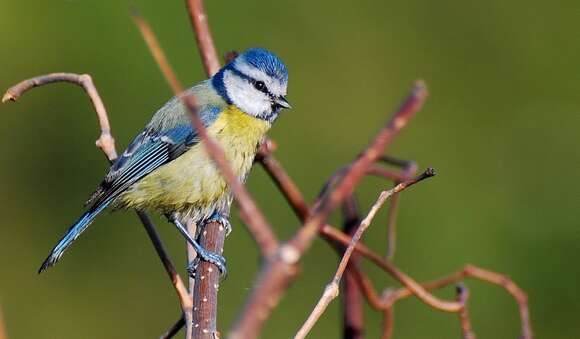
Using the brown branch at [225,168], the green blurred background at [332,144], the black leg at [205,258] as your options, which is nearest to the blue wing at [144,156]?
the black leg at [205,258]

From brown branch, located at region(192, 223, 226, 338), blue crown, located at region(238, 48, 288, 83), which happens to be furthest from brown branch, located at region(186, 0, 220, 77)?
brown branch, located at region(192, 223, 226, 338)

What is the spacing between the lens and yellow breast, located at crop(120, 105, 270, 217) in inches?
81.7

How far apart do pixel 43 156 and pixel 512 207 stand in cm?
168

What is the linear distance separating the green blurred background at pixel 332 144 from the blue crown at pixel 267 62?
0.74 m

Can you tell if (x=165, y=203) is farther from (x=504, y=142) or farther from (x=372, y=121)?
(x=504, y=142)

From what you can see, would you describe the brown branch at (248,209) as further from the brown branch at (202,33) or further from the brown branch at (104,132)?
the brown branch at (202,33)

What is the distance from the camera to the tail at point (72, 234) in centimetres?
181

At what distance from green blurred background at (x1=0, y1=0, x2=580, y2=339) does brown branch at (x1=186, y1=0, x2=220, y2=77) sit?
1.10 metres

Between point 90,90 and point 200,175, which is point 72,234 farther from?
point 90,90

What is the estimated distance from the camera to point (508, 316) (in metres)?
2.62

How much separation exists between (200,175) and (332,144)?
0.98 metres

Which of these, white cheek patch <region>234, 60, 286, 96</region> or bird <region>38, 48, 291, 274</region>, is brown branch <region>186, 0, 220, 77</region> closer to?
bird <region>38, 48, 291, 274</region>

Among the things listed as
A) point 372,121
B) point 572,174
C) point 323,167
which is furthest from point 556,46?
point 323,167

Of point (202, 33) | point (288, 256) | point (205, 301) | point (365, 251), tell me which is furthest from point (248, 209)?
point (202, 33)
